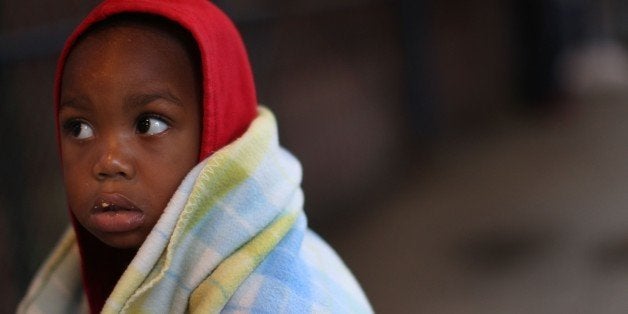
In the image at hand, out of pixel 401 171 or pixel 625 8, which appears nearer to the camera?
pixel 401 171

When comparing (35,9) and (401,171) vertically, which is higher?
(35,9)

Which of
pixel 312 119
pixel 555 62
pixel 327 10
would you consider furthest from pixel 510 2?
pixel 312 119

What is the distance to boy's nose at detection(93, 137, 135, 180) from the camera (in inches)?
58.7

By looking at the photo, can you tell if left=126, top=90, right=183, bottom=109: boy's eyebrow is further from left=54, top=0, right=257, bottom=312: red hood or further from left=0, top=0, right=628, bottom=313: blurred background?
left=0, top=0, right=628, bottom=313: blurred background

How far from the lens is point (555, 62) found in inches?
313

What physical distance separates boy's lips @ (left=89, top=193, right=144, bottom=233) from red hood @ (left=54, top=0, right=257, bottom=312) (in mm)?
155

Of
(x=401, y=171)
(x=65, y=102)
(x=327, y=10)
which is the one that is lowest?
(x=401, y=171)

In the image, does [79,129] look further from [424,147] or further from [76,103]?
[424,147]

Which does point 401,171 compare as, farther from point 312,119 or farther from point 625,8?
point 625,8

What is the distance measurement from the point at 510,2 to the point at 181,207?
6871mm

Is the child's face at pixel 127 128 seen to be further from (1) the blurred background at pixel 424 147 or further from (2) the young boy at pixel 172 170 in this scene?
(1) the blurred background at pixel 424 147

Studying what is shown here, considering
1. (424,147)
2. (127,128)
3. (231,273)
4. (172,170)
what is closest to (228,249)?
(231,273)

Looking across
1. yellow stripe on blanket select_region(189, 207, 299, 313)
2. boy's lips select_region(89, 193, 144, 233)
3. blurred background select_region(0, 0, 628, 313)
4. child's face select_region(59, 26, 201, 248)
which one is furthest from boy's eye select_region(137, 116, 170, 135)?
blurred background select_region(0, 0, 628, 313)

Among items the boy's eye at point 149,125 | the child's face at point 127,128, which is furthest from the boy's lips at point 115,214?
the boy's eye at point 149,125
